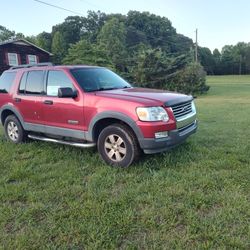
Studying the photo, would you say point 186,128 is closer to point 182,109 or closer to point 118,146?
point 182,109

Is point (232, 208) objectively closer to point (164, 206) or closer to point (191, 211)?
point (191, 211)

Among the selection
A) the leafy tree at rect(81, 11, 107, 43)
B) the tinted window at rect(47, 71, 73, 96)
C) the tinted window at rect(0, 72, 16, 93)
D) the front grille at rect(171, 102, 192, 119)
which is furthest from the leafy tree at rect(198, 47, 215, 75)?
the tinted window at rect(47, 71, 73, 96)

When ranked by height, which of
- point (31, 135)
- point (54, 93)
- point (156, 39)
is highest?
point (156, 39)

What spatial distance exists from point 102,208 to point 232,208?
4.92 feet

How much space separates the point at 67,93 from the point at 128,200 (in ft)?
7.64

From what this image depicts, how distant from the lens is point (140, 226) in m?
3.15

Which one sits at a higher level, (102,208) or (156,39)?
(156,39)

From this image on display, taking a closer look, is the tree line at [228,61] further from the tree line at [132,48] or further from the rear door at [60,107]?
the rear door at [60,107]

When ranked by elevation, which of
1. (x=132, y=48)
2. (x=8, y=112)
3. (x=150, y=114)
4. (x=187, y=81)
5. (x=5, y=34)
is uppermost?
(x=5, y=34)

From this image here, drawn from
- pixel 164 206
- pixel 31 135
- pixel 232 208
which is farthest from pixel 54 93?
pixel 232 208

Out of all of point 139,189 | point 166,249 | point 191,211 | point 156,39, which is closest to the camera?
point 166,249

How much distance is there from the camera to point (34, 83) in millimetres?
6148

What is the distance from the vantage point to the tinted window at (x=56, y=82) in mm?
5535

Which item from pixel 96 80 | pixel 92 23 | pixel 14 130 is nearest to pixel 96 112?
pixel 96 80
